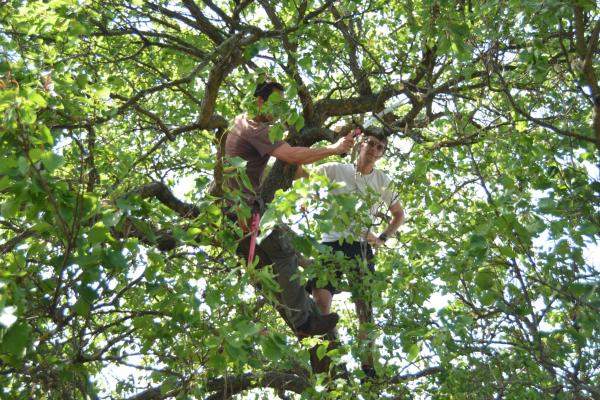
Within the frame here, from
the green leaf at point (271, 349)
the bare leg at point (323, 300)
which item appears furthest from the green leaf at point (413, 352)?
the bare leg at point (323, 300)

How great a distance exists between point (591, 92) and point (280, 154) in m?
2.01

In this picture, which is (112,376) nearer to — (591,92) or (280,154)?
(280,154)

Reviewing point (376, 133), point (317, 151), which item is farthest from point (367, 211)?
point (376, 133)

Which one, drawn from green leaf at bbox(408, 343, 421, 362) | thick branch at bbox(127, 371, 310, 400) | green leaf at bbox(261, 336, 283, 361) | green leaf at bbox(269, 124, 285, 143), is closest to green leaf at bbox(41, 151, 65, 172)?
green leaf at bbox(261, 336, 283, 361)

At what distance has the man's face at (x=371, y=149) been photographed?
546 cm

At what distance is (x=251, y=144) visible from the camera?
197 inches

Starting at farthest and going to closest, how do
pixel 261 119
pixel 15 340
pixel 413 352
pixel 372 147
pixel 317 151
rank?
pixel 372 147, pixel 261 119, pixel 317 151, pixel 413 352, pixel 15 340

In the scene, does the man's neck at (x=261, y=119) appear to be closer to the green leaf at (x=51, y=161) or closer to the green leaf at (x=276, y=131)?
the green leaf at (x=276, y=131)

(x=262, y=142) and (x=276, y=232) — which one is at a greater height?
(x=262, y=142)

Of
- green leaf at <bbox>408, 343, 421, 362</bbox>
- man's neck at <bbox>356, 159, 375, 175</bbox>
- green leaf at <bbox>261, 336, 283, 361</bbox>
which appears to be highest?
man's neck at <bbox>356, 159, 375, 175</bbox>

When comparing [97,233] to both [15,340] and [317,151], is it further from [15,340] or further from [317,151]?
[317,151]

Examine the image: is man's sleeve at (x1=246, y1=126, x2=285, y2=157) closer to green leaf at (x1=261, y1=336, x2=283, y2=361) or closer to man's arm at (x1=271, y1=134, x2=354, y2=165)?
man's arm at (x1=271, y1=134, x2=354, y2=165)

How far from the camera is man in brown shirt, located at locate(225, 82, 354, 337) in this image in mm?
4852

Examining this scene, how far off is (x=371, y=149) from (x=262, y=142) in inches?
39.6
